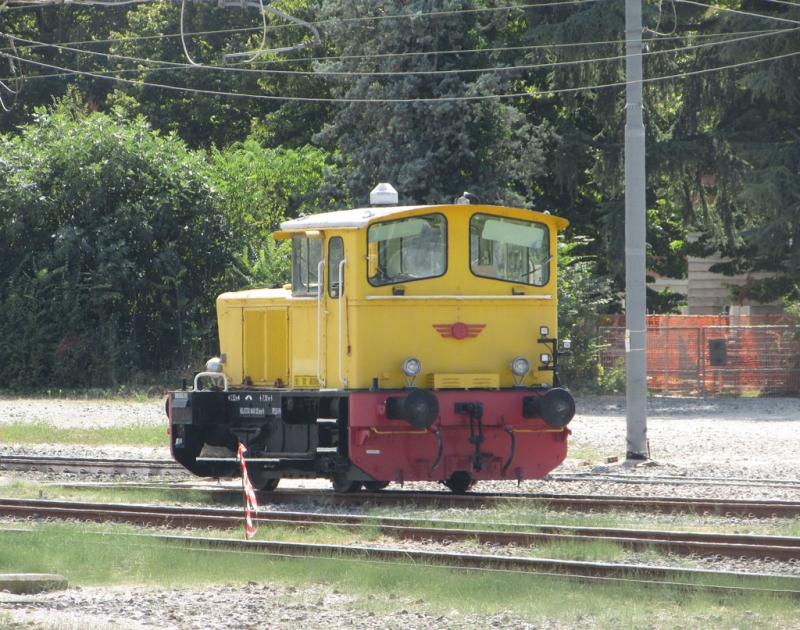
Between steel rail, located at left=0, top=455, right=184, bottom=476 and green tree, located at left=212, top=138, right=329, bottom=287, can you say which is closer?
steel rail, located at left=0, top=455, right=184, bottom=476

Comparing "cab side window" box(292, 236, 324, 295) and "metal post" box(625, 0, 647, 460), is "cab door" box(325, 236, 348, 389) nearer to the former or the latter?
"cab side window" box(292, 236, 324, 295)

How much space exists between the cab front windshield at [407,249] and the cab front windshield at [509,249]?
36 centimetres

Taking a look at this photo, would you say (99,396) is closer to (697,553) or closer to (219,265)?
(219,265)

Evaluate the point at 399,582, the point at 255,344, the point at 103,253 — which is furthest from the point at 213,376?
the point at 103,253

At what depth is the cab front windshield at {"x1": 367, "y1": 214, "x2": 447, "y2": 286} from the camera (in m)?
11.1

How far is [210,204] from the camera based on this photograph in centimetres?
3098

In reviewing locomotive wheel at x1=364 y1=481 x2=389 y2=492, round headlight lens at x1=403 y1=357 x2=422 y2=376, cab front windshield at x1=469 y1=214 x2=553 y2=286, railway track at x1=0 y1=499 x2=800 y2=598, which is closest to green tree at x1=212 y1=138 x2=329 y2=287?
locomotive wheel at x1=364 y1=481 x2=389 y2=492

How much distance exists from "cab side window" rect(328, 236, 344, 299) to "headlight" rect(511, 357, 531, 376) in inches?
80.0

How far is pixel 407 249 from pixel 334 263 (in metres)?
0.76

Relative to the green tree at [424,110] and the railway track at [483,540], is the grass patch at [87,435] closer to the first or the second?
the railway track at [483,540]

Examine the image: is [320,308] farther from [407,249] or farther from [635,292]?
[635,292]

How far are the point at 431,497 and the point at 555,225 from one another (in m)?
3.25

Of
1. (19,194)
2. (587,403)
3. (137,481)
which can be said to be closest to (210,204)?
(19,194)

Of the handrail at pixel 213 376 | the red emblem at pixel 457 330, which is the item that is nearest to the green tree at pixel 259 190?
the handrail at pixel 213 376
